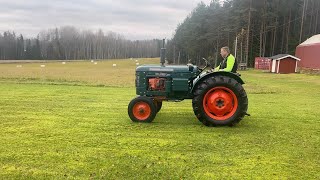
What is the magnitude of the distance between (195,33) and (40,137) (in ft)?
203

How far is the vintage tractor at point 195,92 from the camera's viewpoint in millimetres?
7359

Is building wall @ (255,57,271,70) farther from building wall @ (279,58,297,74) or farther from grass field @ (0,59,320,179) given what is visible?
grass field @ (0,59,320,179)

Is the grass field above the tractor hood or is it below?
below

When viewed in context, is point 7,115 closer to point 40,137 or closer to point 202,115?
point 40,137

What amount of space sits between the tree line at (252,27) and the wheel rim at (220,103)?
45347 mm

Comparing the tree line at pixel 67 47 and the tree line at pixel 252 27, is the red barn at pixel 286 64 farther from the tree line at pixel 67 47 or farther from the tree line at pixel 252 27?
the tree line at pixel 67 47

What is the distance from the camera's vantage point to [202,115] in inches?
290

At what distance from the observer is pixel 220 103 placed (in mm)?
7473

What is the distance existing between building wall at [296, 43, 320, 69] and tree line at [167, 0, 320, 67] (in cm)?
647

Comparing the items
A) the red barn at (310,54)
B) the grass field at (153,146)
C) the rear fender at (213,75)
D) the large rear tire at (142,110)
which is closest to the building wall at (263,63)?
the red barn at (310,54)

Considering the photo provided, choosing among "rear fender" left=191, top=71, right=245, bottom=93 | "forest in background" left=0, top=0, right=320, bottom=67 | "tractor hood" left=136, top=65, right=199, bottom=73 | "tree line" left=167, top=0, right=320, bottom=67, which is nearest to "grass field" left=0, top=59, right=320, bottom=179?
"rear fender" left=191, top=71, right=245, bottom=93

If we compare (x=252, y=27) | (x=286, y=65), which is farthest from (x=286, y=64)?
(x=252, y=27)

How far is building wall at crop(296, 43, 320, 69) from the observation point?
41072mm

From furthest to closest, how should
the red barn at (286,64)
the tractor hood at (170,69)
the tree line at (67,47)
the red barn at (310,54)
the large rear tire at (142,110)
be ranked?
the tree line at (67,47) → the red barn at (310,54) → the red barn at (286,64) → the tractor hood at (170,69) → the large rear tire at (142,110)
